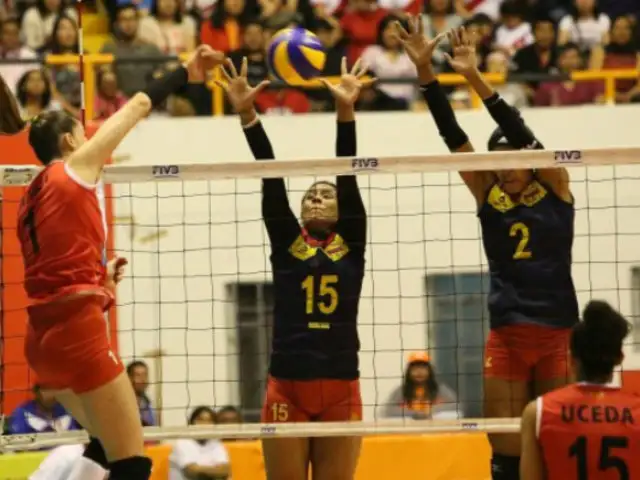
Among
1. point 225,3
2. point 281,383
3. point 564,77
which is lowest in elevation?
point 281,383

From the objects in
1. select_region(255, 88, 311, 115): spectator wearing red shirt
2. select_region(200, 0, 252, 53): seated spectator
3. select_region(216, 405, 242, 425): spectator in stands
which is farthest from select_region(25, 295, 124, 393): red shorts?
select_region(200, 0, 252, 53): seated spectator

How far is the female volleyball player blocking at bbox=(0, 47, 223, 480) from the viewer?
6812 mm

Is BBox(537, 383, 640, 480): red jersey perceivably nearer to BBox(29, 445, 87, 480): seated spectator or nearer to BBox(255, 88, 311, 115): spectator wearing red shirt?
BBox(29, 445, 87, 480): seated spectator

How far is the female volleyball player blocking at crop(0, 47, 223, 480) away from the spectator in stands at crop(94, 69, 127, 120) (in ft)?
24.0

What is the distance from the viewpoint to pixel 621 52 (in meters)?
15.6

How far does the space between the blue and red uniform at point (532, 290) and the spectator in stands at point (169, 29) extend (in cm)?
776

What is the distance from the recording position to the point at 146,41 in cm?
1528

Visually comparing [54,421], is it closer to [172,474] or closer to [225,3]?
[172,474]

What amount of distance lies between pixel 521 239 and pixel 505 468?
4.37ft

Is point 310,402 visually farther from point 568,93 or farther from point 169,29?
point 169,29

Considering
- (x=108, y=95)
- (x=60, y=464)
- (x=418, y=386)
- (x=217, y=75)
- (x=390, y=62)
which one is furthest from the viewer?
(x=390, y=62)

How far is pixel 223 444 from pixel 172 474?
0.48 metres

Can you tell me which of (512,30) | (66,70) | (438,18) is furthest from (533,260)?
(512,30)

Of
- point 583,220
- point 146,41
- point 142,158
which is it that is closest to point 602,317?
point 583,220
